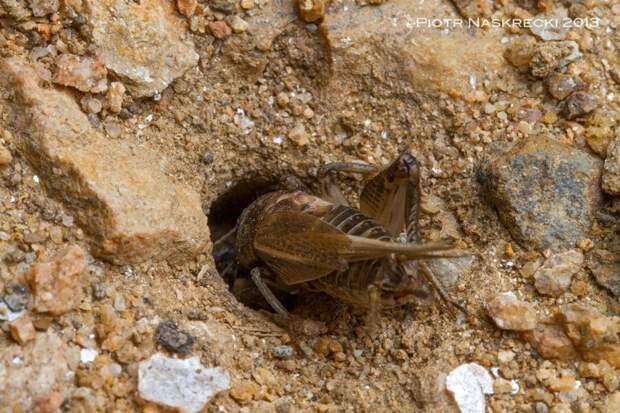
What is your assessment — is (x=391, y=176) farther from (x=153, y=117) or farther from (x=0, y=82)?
(x=0, y=82)

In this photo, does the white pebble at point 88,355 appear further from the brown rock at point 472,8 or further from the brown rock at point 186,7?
the brown rock at point 472,8

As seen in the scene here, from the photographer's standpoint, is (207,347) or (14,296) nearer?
(14,296)

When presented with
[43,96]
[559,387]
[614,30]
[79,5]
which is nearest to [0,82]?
[43,96]

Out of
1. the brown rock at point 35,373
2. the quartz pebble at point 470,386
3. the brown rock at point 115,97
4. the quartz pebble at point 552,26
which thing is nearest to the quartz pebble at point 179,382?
the brown rock at point 35,373

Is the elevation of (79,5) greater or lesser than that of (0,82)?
greater

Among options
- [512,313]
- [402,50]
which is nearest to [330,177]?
[402,50]

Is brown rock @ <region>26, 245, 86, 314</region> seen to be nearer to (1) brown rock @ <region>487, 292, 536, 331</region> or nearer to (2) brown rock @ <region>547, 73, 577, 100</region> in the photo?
(1) brown rock @ <region>487, 292, 536, 331</region>
